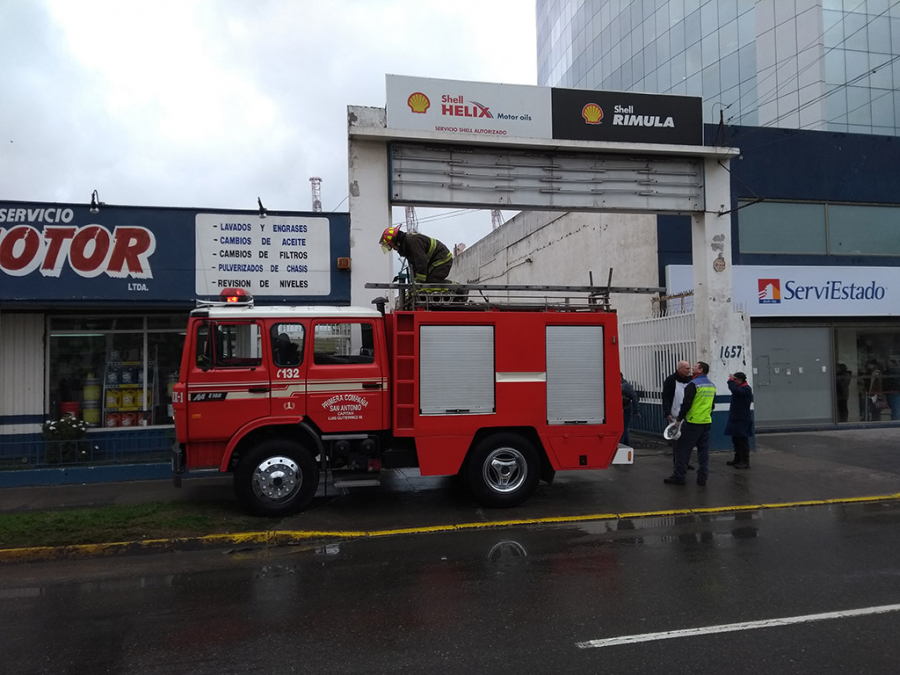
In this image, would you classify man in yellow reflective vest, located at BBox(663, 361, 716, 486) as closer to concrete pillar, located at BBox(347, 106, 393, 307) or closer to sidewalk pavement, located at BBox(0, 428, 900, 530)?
sidewalk pavement, located at BBox(0, 428, 900, 530)

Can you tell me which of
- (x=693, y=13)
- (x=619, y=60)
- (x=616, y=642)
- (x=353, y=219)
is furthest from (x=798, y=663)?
(x=619, y=60)

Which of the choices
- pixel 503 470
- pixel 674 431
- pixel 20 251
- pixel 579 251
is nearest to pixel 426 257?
pixel 503 470

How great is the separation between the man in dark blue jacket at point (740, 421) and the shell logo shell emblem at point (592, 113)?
16.3 ft

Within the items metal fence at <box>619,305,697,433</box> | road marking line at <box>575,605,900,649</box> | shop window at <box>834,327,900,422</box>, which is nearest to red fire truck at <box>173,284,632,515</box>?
road marking line at <box>575,605,900,649</box>

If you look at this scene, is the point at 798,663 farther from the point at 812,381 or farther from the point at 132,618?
the point at 812,381

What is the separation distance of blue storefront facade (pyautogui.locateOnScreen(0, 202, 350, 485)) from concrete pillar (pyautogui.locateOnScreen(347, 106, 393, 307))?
0.97ft

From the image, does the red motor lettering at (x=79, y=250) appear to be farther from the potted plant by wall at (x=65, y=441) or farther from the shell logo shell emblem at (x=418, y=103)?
the shell logo shell emblem at (x=418, y=103)

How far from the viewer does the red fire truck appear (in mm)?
7633

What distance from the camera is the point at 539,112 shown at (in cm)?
Result: 1128

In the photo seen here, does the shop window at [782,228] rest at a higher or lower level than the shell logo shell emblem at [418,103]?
lower

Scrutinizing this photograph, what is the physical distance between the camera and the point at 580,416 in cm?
833

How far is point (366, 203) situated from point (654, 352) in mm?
6721

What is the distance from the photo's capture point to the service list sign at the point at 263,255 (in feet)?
34.8

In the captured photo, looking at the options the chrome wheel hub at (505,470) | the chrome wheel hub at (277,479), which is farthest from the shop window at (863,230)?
the chrome wheel hub at (277,479)
